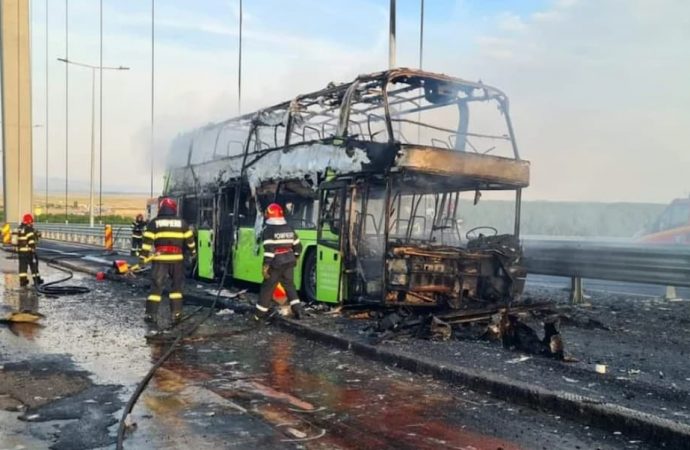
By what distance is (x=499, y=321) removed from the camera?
744 centimetres

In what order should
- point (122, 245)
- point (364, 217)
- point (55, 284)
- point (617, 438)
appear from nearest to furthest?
point (617, 438) < point (364, 217) < point (55, 284) < point (122, 245)

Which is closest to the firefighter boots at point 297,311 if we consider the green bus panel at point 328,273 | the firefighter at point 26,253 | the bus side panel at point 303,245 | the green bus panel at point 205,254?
the green bus panel at point 328,273

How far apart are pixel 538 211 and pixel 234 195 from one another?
22128 millimetres

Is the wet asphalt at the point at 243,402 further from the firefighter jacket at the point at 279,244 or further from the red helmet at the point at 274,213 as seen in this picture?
the red helmet at the point at 274,213

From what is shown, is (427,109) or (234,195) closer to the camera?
(427,109)

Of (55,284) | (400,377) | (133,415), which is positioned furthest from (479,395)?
(55,284)

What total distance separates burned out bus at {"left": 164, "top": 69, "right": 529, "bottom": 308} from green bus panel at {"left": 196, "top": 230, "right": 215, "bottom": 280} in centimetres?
226

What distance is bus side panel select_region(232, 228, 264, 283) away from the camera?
1150 centimetres

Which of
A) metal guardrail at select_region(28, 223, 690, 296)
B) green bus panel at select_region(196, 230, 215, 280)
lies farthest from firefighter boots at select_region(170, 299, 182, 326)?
metal guardrail at select_region(28, 223, 690, 296)

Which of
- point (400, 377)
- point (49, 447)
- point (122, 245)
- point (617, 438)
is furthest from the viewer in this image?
point (122, 245)

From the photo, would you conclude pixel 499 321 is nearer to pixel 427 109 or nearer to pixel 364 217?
pixel 364 217

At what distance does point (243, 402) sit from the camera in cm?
528

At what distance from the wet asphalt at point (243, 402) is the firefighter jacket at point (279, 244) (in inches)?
53.3

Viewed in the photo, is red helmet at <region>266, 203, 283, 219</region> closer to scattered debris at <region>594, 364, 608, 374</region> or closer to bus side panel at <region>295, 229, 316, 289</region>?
bus side panel at <region>295, 229, 316, 289</region>
